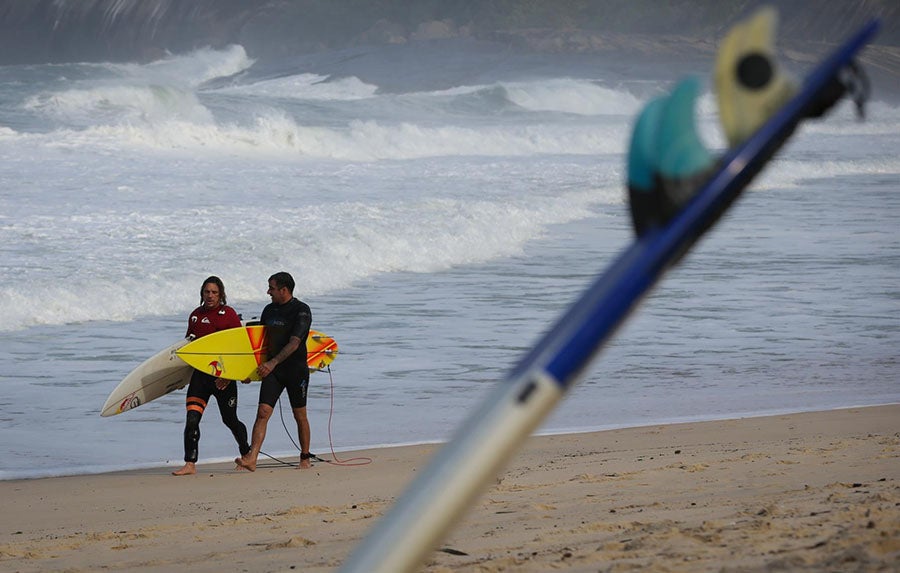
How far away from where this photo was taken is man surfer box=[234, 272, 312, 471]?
277 inches

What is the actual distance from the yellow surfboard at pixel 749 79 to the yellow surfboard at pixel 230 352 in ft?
17.6

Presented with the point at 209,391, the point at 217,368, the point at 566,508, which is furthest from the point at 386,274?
the point at 566,508

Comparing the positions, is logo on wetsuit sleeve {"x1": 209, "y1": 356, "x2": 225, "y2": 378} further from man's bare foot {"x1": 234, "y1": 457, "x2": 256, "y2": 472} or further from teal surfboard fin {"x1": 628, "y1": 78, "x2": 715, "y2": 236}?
teal surfboard fin {"x1": 628, "y1": 78, "x2": 715, "y2": 236}

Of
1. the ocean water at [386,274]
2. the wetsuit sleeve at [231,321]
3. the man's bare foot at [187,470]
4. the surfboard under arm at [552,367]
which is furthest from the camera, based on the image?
the ocean water at [386,274]

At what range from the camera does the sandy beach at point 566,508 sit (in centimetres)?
389

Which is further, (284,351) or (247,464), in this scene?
(284,351)

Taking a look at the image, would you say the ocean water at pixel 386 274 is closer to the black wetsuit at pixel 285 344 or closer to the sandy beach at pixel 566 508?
the black wetsuit at pixel 285 344

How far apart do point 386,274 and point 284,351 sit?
7.67 meters

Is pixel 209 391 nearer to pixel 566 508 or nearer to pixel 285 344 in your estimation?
pixel 285 344

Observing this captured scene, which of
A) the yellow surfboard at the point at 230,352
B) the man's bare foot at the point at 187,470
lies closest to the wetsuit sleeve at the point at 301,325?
the yellow surfboard at the point at 230,352

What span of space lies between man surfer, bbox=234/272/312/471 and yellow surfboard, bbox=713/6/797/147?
16.9 ft

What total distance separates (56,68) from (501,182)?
92.6 feet

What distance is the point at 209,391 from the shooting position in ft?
23.7

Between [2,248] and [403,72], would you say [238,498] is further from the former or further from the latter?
[403,72]
